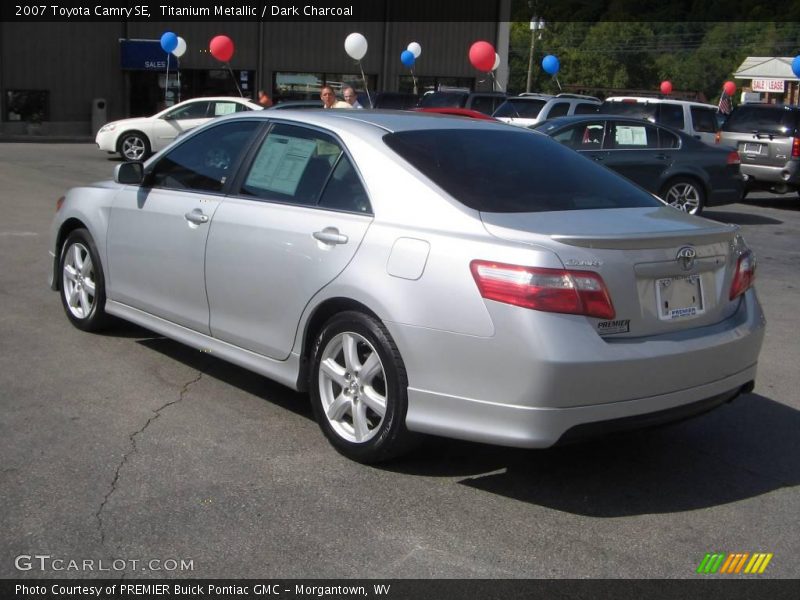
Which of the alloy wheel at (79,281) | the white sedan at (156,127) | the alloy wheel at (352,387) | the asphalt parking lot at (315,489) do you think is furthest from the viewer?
the white sedan at (156,127)

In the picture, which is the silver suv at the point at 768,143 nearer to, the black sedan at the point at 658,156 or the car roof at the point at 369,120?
the black sedan at the point at 658,156

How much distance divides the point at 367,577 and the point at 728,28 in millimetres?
96552

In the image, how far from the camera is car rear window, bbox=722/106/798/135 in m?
17.1

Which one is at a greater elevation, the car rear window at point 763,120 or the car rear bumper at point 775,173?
the car rear window at point 763,120

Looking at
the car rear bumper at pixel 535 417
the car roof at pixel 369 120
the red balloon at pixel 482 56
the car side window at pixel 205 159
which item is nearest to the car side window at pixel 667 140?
the car roof at pixel 369 120

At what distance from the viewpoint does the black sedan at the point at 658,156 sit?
14.1m

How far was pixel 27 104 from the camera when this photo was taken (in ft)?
109

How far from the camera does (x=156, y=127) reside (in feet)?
73.3

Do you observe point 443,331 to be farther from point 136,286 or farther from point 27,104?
point 27,104

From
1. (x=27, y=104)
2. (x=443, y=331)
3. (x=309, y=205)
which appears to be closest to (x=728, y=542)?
(x=443, y=331)

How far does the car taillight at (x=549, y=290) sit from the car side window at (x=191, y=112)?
19.7 m

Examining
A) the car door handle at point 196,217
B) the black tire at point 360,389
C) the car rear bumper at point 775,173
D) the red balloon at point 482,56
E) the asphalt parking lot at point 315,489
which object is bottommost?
the asphalt parking lot at point 315,489

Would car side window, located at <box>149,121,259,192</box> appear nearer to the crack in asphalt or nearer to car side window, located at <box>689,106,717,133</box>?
the crack in asphalt
